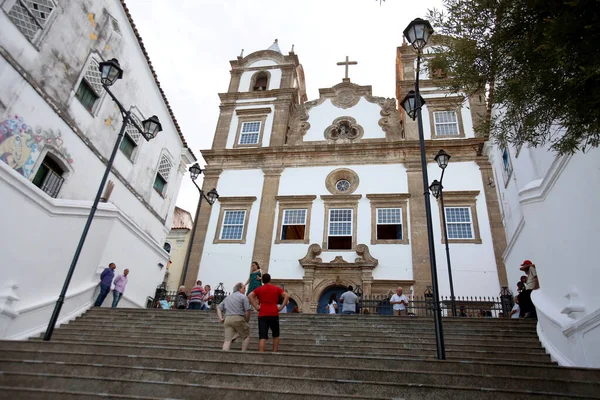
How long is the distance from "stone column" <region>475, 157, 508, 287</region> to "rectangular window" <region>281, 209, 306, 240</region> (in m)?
8.26

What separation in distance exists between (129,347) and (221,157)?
16.6m

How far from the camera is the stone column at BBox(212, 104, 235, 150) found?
2278 cm

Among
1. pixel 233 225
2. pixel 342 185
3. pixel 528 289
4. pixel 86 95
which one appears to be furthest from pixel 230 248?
pixel 528 289

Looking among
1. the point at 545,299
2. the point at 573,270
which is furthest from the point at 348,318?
the point at 573,270

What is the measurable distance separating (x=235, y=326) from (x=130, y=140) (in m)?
12.9

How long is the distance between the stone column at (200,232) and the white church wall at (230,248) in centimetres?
19

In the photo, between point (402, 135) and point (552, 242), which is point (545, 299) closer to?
point (552, 242)

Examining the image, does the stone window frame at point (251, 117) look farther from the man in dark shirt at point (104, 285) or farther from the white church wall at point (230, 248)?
the man in dark shirt at point (104, 285)

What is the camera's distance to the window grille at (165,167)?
19.6 m

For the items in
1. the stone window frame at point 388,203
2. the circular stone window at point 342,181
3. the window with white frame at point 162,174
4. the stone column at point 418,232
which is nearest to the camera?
the stone column at point 418,232

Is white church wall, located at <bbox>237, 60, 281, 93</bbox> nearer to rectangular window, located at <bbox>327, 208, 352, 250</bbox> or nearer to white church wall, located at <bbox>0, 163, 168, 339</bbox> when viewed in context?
rectangular window, located at <bbox>327, 208, 352, 250</bbox>

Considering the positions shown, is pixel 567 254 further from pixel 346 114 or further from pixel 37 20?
pixel 346 114

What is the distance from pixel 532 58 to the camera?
14.4 feet

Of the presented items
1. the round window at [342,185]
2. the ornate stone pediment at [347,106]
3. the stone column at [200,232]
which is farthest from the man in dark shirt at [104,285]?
the ornate stone pediment at [347,106]
